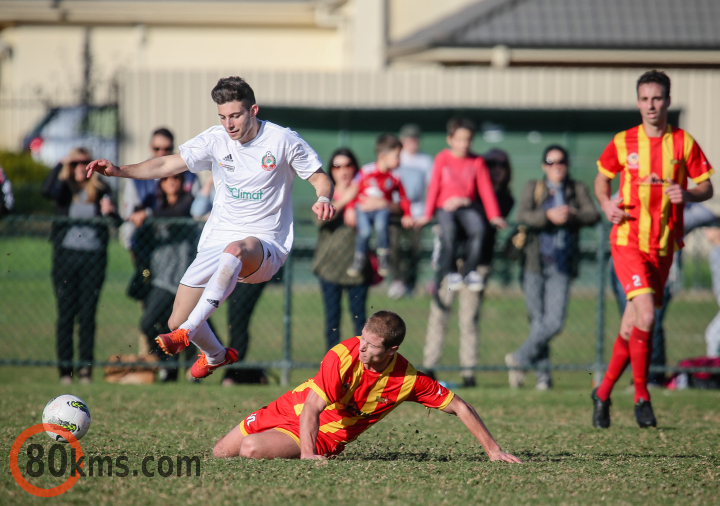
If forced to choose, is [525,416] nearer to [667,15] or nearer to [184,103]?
[184,103]

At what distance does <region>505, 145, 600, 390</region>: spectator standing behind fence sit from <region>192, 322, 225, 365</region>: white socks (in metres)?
3.63

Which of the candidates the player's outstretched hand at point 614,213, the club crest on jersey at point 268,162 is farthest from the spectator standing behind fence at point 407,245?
the club crest on jersey at point 268,162

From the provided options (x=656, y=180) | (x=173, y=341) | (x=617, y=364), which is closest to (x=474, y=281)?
(x=617, y=364)

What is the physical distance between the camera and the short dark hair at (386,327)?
5.22 metres

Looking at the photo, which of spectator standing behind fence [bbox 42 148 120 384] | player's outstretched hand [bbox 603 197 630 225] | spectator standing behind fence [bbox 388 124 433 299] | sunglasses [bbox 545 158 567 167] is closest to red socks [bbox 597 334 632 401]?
player's outstretched hand [bbox 603 197 630 225]

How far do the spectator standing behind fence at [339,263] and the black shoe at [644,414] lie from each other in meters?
2.89

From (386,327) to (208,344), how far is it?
5.04 feet

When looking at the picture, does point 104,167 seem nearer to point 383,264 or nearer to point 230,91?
point 230,91

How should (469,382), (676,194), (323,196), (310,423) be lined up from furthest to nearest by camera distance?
1. (469,382)
2. (676,194)
3. (323,196)
4. (310,423)

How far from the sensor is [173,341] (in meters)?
5.45

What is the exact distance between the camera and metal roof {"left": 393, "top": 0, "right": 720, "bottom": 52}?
727 inches

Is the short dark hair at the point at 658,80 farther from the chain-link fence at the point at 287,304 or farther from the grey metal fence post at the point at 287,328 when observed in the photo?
the grey metal fence post at the point at 287,328

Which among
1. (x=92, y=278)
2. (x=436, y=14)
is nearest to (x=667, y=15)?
(x=436, y=14)

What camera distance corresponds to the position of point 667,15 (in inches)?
765
